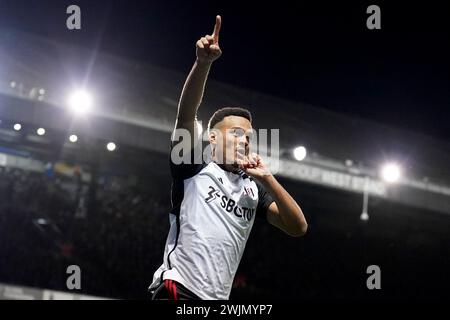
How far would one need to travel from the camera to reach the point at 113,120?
11.3 meters

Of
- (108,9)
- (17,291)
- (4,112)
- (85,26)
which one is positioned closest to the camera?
(108,9)

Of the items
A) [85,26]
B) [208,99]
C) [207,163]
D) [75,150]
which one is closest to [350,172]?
[208,99]

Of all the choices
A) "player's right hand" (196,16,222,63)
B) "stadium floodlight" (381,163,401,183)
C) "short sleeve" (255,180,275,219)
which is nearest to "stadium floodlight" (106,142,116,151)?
"stadium floodlight" (381,163,401,183)

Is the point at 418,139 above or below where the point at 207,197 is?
above

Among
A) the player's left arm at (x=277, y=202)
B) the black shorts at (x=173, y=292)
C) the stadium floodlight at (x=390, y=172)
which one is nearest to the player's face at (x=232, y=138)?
Answer: the player's left arm at (x=277, y=202)

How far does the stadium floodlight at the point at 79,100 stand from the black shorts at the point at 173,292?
8.91 metres

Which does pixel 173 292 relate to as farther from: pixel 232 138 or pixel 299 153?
pixel 299 153

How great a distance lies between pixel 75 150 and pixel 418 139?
7725mm

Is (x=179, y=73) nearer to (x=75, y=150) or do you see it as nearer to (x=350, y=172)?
(x=75, y=150)

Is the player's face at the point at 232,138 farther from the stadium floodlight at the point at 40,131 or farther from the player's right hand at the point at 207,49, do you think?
the stadium floodlight at the point at 40,131

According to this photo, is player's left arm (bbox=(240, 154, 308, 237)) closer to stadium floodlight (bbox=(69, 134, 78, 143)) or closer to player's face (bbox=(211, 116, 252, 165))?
player's face (bbox=(211, 116, 252, 165))
